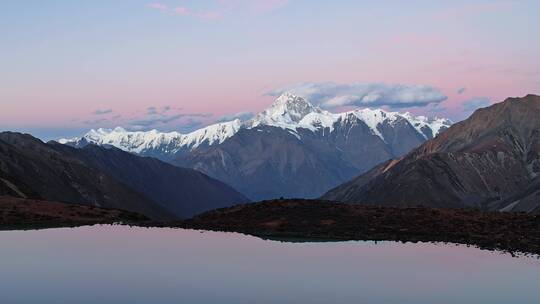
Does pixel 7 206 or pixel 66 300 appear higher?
pixel 7 206

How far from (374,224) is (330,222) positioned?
4.90 metres

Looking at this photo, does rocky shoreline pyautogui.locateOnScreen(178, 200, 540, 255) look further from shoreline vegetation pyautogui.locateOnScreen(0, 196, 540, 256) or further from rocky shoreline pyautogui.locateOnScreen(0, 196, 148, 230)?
rocky shoreline pyautogui.locateOnScreen(0, 196, 148, 230)

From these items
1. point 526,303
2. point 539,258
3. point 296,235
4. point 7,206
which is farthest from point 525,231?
point 7,206

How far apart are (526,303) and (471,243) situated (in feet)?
79.2

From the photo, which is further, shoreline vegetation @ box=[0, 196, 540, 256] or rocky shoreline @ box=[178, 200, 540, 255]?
shoreline vegetation @ box=[0, 196, 540, 256]

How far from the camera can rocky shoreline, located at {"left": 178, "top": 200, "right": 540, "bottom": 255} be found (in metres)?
61.0

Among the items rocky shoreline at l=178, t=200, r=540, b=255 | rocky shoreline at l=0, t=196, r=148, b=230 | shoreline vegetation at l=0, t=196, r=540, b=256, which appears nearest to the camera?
rocky shoreline at l=178, t=200, r=540, b=255

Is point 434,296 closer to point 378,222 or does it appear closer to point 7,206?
point 378,222

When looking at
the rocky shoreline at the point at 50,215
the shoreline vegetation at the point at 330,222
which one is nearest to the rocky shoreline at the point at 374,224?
the shoreline vegetation at the point at 330,222

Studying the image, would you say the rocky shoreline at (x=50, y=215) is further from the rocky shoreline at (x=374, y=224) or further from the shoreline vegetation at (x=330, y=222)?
the rocky shoreline at (x=374, y=224)

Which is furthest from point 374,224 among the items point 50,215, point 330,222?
point 50,215

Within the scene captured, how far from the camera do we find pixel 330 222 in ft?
233

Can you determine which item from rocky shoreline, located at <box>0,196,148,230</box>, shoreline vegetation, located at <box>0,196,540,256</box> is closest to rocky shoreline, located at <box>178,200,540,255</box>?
shoreline vegetation, located at <box>0,196,540,256</box>

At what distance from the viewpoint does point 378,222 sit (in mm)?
70312
